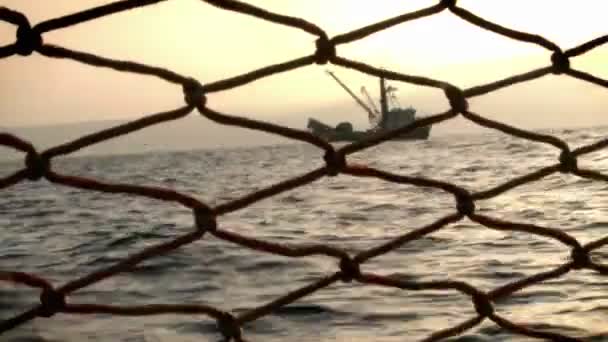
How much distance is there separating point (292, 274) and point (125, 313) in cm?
570

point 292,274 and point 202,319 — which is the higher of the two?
point 292,274

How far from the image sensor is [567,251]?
7.45m

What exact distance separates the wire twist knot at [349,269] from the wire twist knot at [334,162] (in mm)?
173

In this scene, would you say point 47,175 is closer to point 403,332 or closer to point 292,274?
point 403,332

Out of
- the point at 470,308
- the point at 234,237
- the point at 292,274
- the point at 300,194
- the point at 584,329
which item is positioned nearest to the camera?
the point at 234,237

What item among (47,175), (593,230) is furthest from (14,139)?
(593,230)

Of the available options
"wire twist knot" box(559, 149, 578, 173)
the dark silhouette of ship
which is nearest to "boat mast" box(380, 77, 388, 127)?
the dark silhouette of ship

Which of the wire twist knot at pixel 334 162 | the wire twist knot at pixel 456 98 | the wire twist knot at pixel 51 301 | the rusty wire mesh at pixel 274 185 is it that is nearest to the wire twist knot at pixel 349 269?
the rusty wire mesh at pixel 274 185

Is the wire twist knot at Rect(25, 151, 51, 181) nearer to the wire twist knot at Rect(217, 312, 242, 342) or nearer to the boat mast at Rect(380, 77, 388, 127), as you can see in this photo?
the wire twist knot at Rect(217, 312, 242, 342)

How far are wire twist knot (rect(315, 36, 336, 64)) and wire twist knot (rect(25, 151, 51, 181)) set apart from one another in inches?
21.2

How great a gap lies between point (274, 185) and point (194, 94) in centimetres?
25

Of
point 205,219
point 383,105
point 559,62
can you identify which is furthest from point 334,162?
point 383,105

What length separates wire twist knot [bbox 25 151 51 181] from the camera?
156 centimetres

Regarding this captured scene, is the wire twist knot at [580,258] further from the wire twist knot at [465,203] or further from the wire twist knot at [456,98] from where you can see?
the wire twist knot at [456,98]
